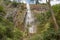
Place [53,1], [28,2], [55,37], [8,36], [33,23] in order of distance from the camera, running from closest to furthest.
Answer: [8,36] < [55,37] < [33,23] < [28,2] < [53,1]

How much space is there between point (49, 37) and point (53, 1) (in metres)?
10.7

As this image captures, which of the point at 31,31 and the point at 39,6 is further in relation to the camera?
the point at 39,6

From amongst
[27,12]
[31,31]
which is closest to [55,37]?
[31,31]

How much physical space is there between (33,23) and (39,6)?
99.8 inches

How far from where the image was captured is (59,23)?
26.2 feet

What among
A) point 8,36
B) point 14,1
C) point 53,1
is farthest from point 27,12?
point 8,36

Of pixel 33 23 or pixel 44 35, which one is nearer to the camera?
pixel 44 35

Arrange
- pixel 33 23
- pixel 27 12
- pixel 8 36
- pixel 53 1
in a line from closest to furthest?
pixel 8 36
pixel 33 23
pixel 27 12
pixel 53 1

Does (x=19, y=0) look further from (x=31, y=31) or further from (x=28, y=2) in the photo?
(x=31, y=31)

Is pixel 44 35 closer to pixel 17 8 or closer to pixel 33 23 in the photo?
pixel 33 23

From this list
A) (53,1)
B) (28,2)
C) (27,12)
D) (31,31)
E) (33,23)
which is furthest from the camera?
(53,1)

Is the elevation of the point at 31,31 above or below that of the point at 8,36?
below

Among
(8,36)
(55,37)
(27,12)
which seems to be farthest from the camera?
(27,12)

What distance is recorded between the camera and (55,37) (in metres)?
7.54
